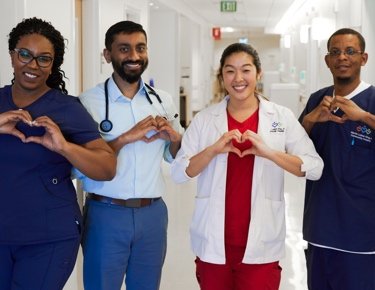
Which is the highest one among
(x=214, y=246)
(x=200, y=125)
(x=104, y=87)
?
(x=104, y=87)

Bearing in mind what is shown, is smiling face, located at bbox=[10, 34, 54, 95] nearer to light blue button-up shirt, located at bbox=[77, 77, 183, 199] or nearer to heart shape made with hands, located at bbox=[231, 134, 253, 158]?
light blue button-up shirt, located at bbox=[77, 77, 183, 199]

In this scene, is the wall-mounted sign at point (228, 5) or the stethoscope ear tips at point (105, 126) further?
the wall-mounted sign at point (228, 5)

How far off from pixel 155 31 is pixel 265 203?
8401 millimetres

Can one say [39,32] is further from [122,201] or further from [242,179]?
[242,179]

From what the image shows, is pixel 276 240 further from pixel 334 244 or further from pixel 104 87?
pixel 104 87

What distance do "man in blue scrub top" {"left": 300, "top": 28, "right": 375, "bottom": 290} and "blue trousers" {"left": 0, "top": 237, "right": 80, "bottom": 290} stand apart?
1187 mm

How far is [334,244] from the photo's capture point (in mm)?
2193

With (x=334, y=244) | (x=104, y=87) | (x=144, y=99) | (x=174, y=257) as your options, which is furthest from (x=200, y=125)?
(x=174, y=257)

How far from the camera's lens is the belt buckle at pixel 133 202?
2.10 metres

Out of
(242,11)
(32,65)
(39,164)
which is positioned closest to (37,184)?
(39,164)

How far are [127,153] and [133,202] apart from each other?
0.22 metres

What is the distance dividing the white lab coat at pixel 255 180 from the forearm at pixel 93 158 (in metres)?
0.30

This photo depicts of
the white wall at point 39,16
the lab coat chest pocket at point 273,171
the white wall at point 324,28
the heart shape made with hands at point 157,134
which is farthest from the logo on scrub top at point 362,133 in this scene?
the white wall at point 324,28

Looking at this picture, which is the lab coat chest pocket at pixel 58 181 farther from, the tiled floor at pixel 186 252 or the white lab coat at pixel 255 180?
the tiled floor at pixel 186 252
